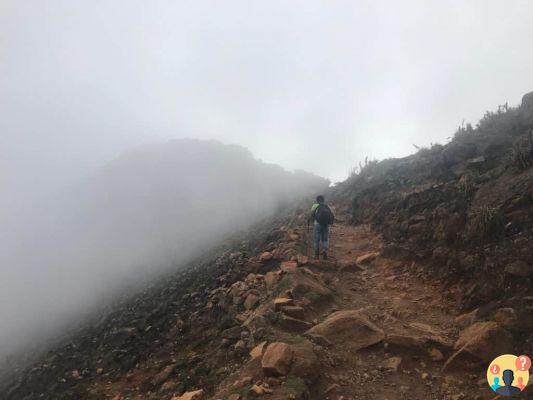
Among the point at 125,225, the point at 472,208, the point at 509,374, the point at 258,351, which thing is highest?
the point at 125,225

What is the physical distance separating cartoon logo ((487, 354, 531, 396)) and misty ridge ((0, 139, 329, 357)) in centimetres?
1940

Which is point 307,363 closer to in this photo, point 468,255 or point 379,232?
point 468,255

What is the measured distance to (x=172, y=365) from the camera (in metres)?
8.67

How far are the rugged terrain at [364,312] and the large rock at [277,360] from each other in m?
0.02

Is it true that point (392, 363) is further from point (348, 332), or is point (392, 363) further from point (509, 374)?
point (509, 374)

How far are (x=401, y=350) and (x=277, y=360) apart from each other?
206 cm

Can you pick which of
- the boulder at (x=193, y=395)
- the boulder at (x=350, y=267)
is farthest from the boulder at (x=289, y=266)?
the boulder at (x=193, y=395)

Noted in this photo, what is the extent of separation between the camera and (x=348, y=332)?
7516 millimetres

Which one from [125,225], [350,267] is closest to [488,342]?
[350,267]

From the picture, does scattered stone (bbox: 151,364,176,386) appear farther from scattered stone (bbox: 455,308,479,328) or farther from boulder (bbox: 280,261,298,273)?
scattered stone (bbox: 455,308,479,328)

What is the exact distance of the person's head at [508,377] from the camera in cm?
517

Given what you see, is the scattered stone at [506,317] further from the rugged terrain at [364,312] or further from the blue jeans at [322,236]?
the blue jeans at [322,236]

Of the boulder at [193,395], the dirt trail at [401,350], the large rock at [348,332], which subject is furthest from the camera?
the large rock at [348,332]

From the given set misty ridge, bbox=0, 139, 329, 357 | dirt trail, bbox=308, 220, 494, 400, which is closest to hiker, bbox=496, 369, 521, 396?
dirt trail, bbox=308, 220, 494, 400
